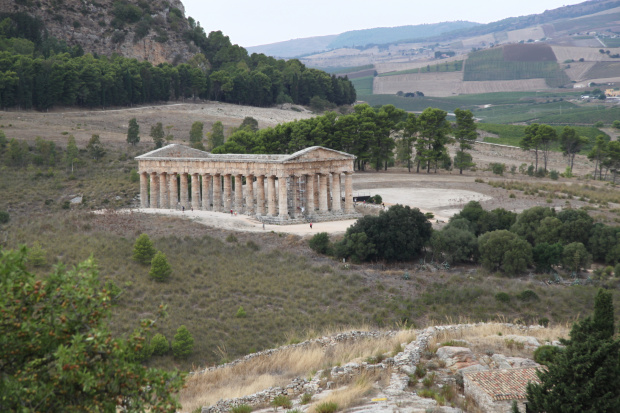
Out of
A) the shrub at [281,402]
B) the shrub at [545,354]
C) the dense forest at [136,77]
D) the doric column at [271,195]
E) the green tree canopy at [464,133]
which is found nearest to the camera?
the shrub at [545,354]

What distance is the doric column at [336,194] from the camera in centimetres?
5719

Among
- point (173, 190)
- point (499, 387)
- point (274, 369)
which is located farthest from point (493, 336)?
point (173, 190)

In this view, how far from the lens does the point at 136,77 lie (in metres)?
108

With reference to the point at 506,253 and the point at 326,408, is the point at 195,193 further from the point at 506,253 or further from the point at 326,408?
the point at 326,408

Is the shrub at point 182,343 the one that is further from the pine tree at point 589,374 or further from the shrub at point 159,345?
the pine tree at point 589,374

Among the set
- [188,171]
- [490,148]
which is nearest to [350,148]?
[188,171]

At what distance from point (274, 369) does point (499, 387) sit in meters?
8.42

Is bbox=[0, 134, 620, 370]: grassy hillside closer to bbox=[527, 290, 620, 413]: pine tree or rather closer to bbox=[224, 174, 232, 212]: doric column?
bbox=[224, 174, 232, 212]: doric column

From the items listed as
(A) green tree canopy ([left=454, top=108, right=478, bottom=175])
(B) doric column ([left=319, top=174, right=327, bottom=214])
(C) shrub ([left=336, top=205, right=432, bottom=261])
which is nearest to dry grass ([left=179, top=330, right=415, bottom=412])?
(C) shrub ([left=336, top=205, right=432, bottom=261])

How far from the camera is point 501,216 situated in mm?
50500

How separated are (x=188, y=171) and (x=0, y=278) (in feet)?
163

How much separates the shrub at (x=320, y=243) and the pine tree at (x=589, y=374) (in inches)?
1194

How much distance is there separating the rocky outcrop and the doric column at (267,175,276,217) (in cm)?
9613

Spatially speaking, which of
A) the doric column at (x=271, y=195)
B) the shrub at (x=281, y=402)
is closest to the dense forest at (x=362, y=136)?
the doric column at (x=271, y=195)
